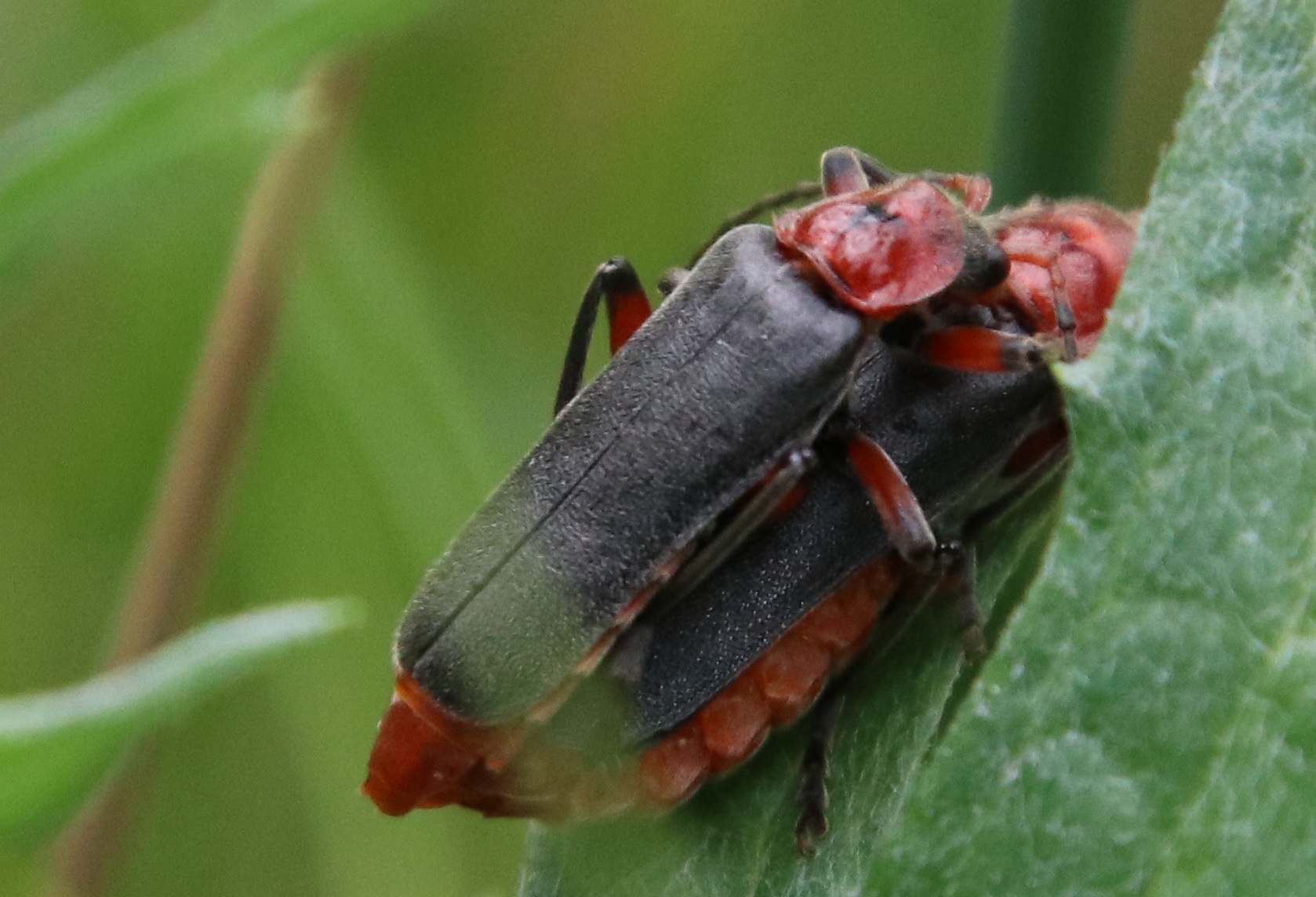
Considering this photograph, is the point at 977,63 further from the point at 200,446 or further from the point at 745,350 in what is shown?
the point at 200,446

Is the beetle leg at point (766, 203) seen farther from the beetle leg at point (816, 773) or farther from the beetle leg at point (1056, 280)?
the beetle leg at point (816, 773)

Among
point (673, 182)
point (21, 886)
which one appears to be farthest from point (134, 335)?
point (21, 886)

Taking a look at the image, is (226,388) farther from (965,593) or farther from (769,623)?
(965,593)

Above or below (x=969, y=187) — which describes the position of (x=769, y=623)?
below

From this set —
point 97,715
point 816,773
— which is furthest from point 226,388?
point 816,773

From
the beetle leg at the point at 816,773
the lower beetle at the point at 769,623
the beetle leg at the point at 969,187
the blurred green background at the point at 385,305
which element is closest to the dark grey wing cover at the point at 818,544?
the lower beetle at the point at 769,623

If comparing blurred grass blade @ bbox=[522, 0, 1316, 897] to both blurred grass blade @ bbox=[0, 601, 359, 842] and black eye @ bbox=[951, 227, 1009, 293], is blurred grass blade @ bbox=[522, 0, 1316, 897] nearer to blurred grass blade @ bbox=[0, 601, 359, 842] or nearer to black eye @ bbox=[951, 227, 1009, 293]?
black eye @ bbox=[951, 227, 1009, 293]
